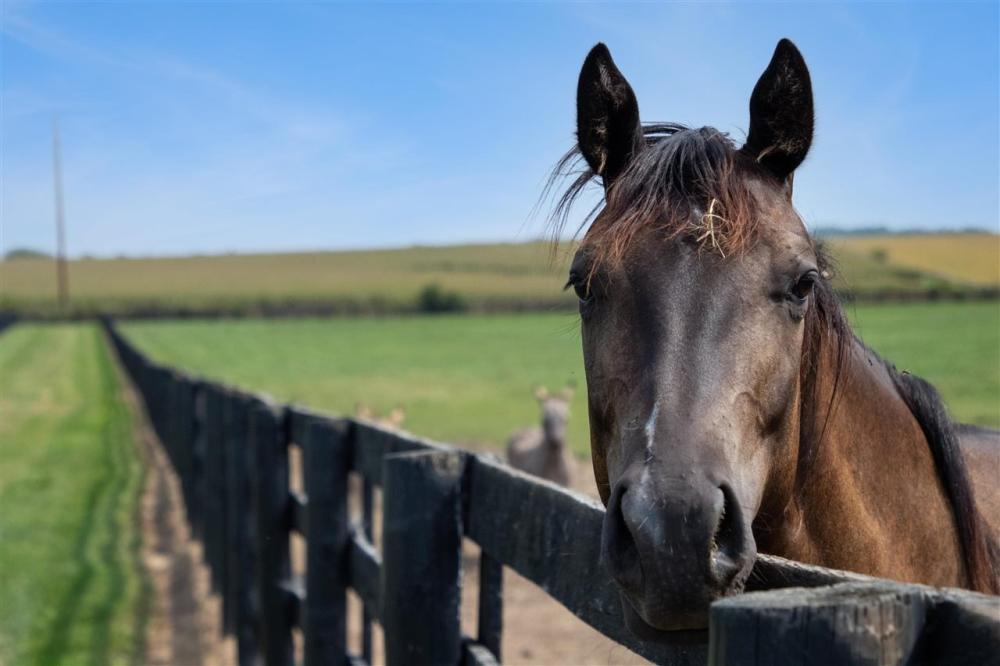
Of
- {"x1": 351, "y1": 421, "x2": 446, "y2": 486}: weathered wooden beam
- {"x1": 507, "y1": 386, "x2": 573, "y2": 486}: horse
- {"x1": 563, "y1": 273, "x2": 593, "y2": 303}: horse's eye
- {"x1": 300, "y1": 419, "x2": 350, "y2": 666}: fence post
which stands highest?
{"x1": 563, "y1": 273, "x2": 593, "y2": 303}: horse's eye

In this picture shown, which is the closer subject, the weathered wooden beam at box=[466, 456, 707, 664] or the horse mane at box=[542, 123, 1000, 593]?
the weathered wooden beam at box=[466, 456, 707, 664]

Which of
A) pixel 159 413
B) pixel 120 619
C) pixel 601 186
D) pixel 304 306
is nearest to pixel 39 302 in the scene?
pixel 304 306

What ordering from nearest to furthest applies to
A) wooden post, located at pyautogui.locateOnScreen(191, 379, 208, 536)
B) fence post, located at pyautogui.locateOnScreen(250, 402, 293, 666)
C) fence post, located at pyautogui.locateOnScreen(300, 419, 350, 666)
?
fence post, located at pyautogui.locateOnScreen(300, 419, 350, 666) → fence post, located at pyautogui.locateOnScreen(250, 402, 293, 666) → wooden post, located at pyautogui.locateOnScreen(191, 379, 208, 536)

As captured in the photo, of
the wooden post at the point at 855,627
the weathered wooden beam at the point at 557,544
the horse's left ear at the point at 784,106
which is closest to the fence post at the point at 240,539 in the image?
the weathered wooden beam at the point at 557,544

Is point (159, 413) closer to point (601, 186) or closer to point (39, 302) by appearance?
point (601, 186)

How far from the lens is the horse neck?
8.11 ft

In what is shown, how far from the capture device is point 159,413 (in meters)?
16.0

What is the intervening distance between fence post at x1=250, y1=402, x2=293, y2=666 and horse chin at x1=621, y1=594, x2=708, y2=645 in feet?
12.3

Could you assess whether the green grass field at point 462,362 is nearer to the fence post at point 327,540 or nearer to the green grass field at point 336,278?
→ the fence post at point 327,540

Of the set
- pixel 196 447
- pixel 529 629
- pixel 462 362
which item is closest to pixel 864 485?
pixel 529 629

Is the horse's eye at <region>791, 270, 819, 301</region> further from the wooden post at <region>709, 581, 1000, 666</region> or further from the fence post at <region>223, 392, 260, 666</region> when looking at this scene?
the fence post at <region>223, 392, 260, 666</region>

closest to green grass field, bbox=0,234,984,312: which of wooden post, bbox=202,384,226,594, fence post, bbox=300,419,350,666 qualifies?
wooden post, bbox=202,384,226,594

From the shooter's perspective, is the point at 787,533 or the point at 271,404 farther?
the point at 271,404

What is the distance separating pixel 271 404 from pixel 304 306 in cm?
7734
